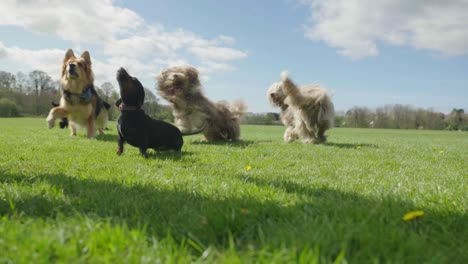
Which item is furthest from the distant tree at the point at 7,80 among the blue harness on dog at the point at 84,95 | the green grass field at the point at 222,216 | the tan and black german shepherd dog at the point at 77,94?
the green grass field at the point at 222,216

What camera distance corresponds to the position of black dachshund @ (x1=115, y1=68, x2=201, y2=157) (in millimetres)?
5047

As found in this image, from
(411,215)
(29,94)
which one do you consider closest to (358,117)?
(29,94)

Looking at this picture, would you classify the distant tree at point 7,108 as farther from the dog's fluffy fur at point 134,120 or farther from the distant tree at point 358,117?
the distant tree at point 358,117

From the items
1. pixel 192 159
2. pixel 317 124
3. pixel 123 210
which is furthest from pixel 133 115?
pixel 317 124

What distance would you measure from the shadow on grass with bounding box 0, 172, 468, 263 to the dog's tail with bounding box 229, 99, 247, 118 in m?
7.07

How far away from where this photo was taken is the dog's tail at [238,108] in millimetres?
10059

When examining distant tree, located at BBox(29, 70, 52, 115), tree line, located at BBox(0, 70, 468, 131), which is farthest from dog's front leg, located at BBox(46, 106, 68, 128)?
distant tree, located at BBox(29, 70, 52, 115)

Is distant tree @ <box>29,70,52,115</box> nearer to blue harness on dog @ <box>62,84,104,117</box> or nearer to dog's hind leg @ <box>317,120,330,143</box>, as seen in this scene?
blue harness on dog @ <box>62,84,104,117</box>

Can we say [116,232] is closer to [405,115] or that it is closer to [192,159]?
[192,159]

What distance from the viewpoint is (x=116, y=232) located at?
5.62 ft

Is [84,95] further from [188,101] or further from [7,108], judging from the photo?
[7,108]

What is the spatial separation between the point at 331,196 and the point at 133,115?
11.9 feet

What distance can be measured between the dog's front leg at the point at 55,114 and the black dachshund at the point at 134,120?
4.80 metres

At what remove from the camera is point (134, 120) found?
5246mm
